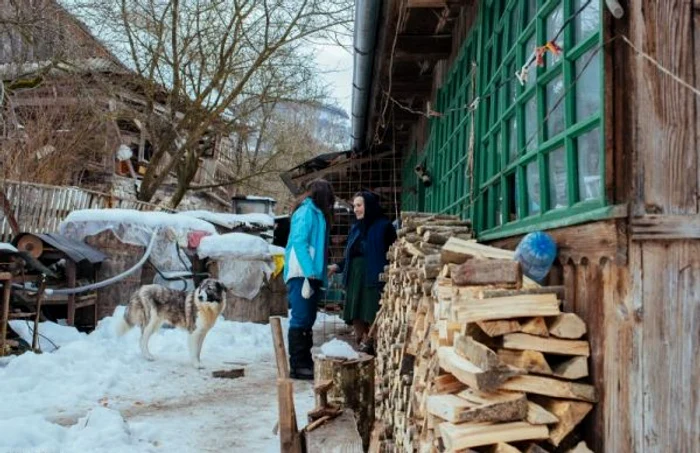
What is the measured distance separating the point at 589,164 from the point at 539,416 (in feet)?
3.03

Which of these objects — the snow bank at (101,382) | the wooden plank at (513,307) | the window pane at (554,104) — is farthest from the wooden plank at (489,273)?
the snow bank at (101,382)

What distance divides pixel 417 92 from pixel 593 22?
5552 millimetres

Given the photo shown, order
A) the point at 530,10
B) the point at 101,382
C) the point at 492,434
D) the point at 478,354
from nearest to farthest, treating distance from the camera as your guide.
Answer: the point at 492,434 → the point at 478,354 → the point at 530,10 → the point at 101,382

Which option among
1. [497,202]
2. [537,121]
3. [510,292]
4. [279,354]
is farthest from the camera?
[497,202]

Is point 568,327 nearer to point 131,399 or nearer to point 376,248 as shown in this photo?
point 131,399

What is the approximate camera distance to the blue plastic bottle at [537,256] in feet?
7.07

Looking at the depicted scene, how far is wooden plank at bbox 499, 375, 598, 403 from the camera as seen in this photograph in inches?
71.0

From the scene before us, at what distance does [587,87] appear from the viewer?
7.13 feet

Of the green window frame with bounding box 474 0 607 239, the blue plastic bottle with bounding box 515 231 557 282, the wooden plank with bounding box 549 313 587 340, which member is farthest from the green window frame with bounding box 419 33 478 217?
the wooden plank with bounding box 549 313 587 340

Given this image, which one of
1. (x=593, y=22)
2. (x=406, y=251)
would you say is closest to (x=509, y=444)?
(x=593, y=22)

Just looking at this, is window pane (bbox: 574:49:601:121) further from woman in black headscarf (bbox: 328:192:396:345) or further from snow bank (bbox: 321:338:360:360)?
woman in black headscarf (bbox: 328:192:396:345)

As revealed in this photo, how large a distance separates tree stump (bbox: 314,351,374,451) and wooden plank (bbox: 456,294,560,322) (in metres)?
2.14

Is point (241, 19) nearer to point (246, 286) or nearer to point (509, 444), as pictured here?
point (246, 286)

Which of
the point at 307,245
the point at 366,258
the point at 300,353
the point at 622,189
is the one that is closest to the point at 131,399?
the point at 300,353
